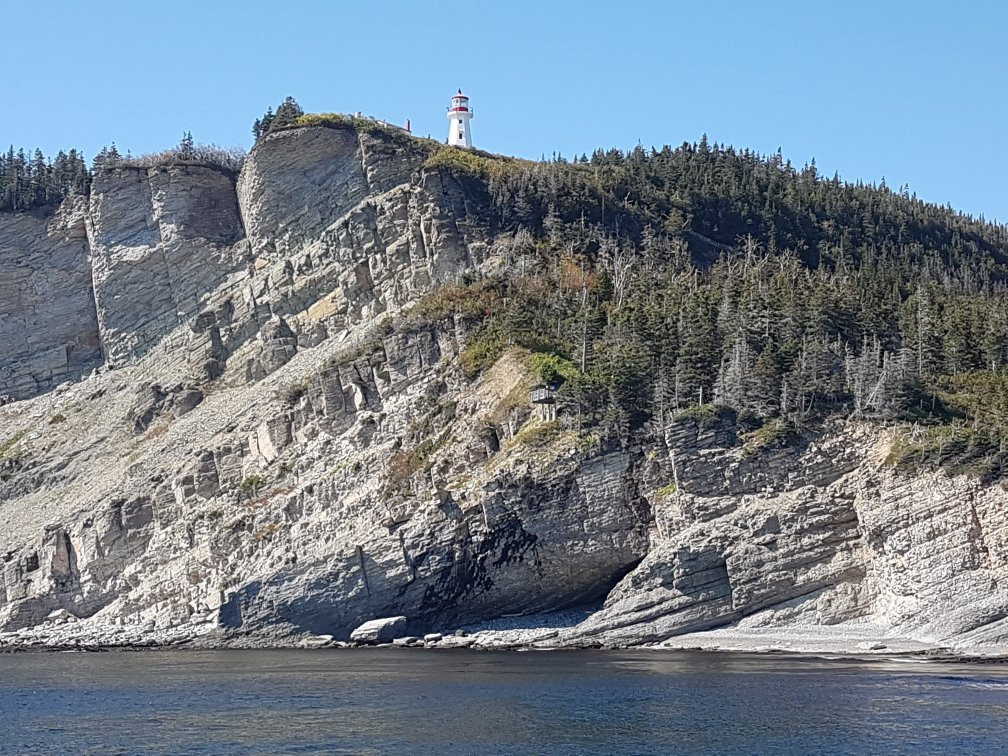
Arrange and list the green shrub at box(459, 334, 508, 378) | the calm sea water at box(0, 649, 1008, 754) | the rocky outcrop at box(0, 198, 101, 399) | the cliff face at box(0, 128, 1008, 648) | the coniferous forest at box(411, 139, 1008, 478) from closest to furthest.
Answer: the calm sea water at box(0, 649, 1008, 754) → the cliff face at box(0, 128, 1008, 648) → the coniferous forest at box(411, 139, 1008, 478) → the green shrub at box(459, 334, 508, 378) → the rocky outcrop at box(0, 198, 101, 399)

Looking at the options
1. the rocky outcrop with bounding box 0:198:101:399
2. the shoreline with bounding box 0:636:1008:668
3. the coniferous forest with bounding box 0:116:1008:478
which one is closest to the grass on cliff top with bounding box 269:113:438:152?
the coniferous forest with bounding box 0:116:1008:478

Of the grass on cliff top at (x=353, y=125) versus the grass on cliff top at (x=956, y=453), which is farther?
the grass on cliff top at (x=353, y=125)

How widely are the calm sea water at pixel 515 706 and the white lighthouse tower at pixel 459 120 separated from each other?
61.1 meters

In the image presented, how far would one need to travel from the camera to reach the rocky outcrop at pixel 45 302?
120688 millimetres

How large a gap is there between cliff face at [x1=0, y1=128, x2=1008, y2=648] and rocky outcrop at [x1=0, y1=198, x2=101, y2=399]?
0.21m

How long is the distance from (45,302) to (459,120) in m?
39.3

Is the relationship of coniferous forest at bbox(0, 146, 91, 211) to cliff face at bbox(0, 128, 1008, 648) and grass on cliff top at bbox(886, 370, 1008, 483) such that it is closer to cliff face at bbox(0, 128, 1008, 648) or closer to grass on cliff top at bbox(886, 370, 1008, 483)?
cliff face at bbox(0, 128, 1008, 648)

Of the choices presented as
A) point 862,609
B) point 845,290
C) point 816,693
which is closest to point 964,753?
point 816,693

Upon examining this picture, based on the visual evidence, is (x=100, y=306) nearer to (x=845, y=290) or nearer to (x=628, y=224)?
(x=628, y=224)

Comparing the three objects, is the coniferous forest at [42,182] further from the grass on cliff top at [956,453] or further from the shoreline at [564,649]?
the grass on cliff top at [956,453]

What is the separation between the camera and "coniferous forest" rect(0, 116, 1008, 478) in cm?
7806

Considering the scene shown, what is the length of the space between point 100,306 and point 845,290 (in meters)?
62.1

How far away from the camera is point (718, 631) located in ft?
238

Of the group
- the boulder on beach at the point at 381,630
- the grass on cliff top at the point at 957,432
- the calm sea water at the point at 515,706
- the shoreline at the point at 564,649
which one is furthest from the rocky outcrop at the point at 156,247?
the grass on cliff top at the point at 957,432
